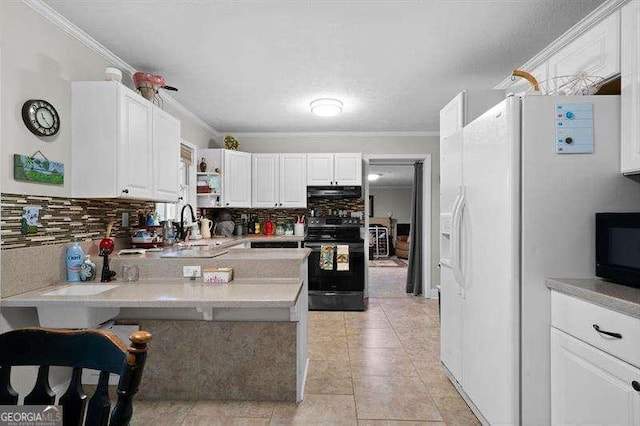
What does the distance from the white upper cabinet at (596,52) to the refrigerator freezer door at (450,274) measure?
74cm

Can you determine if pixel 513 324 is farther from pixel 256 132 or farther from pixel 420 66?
pixel 256 132

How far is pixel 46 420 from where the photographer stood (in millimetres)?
787

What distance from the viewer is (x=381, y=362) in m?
2.81

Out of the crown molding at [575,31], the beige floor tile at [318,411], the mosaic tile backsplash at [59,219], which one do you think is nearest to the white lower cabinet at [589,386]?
the beige floor tile at [318,411]

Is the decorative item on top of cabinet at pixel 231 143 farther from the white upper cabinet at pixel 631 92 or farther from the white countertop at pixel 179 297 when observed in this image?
the white upper cabinet at pixel 631 92

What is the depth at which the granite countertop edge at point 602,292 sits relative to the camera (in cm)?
122

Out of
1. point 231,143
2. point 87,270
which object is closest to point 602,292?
point 87,270

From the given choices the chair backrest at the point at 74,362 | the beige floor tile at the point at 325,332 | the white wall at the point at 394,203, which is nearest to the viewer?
the chair backrest at the point at 74,362

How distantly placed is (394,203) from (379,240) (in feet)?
5.44

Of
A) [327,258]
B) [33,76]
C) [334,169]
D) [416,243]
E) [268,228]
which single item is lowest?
[327,258]

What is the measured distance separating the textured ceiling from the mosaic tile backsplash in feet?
3.76

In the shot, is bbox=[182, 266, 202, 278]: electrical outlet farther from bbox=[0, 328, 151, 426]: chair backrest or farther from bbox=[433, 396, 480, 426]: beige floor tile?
bbox=[433, 396, 480, 426]: beige floor tile

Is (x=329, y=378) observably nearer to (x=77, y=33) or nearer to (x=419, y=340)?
(x=419, y=340)

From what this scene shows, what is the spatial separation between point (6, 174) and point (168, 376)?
58.1 inches
